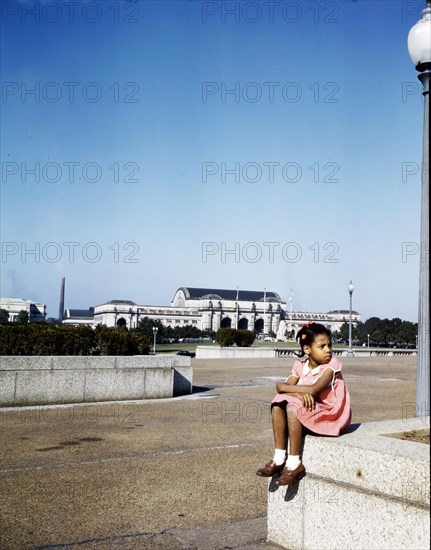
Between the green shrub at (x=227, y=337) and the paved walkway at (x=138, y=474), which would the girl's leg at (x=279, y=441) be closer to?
the paved walkway at (x=138, y=474)

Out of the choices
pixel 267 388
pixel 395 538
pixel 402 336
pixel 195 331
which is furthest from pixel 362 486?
pixel 195 331

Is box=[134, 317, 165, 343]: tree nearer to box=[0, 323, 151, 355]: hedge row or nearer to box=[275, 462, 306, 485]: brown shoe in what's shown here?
box=[0, 323, 151, 355]: hedge row

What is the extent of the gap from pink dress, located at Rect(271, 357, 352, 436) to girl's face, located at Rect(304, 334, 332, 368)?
5 centimetres

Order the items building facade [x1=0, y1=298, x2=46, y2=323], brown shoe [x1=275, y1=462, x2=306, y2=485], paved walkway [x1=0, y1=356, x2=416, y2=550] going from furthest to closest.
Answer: building facade [x1=0, y1=298, x2=46, y2=323] < paved walkway [x1=0, y1=356, x2=416, y2=550] < brown shoe [x1=275, y1=462, x2=306, y2=485]

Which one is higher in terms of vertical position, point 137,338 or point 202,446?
point 137,338

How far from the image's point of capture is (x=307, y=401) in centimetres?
410

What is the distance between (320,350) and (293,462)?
837mm

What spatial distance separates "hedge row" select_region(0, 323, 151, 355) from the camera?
11.4 metres

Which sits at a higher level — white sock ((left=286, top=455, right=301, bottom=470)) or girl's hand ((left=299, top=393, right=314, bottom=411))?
girl's hand ((left=299, top=393, right=314, bottom=411))

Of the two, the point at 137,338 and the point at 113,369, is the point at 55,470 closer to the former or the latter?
the point at 113,369

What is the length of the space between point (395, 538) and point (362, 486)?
1.12 feet

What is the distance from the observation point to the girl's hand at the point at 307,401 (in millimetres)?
4094

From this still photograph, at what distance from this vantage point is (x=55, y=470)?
607 cm

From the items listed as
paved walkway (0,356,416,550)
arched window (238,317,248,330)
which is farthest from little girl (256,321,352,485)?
arched window (238,317,248,330)
